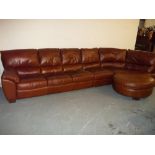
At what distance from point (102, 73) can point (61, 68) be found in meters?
0.95

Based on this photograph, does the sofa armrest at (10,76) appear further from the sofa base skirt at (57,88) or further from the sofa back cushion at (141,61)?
the sofa back cushion at (141,61)

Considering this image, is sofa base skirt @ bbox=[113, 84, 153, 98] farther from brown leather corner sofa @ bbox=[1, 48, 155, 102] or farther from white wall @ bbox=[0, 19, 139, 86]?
white wall @ bbox=[0, 19, 139, 86]

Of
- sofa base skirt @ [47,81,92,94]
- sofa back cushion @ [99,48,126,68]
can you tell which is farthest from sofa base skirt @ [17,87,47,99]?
sofa back cushion @ [99,48,126,68]

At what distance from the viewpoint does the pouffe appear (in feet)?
10.3

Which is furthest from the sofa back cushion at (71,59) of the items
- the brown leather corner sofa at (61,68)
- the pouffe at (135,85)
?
the pouffe at (135,85)

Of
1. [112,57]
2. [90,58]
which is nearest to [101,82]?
[90,58]

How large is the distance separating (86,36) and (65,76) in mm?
1410

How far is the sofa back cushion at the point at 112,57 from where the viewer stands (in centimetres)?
421

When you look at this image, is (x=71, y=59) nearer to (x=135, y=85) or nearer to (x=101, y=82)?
(x=101, y=82)

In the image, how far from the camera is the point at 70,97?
333 cm

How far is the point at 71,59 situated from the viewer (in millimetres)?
3873

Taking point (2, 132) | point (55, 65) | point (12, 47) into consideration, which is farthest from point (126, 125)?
point (12, 47)

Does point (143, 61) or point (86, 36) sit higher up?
point (86, 36)
